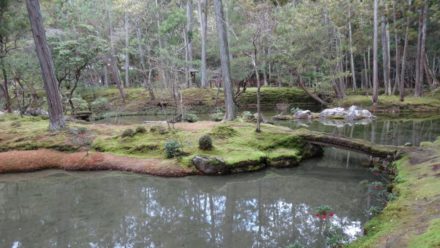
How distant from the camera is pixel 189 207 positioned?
848cm

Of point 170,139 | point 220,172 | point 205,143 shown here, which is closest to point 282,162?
point 220,172

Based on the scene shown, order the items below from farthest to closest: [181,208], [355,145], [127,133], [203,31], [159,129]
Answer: [203,31] < [159,129] < [127,133] < [355,145] < [181,208]

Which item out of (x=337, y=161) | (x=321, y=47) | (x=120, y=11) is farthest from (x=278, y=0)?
(x=120, y=11)

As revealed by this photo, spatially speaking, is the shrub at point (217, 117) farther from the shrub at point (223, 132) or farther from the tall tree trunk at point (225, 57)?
the shrub at point (223, 132)

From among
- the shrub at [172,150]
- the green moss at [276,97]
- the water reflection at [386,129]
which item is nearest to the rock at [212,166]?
the shrub at [172,150]

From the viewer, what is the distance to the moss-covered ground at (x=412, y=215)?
15.3ft

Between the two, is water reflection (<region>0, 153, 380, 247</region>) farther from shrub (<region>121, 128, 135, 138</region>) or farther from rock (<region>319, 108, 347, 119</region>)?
rock (<region>319, 108, 347, 119</region>)

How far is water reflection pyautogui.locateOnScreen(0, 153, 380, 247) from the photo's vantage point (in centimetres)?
669

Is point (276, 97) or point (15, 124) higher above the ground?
point (276, 97)

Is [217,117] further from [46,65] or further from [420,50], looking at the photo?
[420,50]

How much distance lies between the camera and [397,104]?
26.0m

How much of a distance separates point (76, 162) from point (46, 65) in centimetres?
482

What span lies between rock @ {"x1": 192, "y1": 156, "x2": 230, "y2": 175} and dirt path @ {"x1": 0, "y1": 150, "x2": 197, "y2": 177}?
2.33 feet

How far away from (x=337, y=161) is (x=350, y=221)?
19.1 feet
